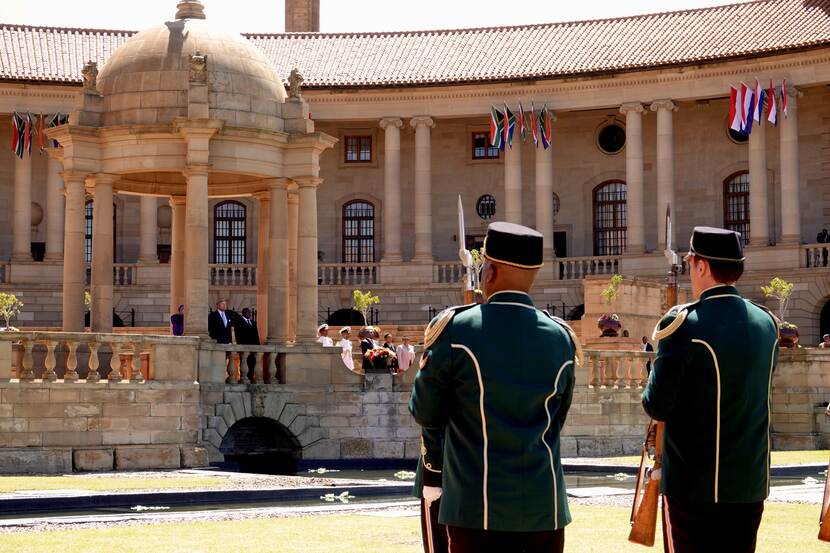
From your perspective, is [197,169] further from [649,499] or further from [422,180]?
[422,180]

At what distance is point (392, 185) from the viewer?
6856 cm

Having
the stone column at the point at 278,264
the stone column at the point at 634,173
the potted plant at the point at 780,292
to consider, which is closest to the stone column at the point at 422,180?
the stone column at the point at 634,173

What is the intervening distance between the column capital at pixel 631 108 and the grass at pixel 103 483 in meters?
44.8

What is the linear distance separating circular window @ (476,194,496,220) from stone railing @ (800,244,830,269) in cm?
1545

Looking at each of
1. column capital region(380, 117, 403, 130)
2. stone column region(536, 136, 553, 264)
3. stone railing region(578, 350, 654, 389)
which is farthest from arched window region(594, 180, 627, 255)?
stone railing region(578, 350, 654, 389)

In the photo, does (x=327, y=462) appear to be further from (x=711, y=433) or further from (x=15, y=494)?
(x=711, y=433)

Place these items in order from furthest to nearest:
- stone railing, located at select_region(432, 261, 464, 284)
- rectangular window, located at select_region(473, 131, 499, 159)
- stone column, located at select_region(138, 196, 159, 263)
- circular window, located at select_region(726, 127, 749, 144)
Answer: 1. rectangular window, located at select_region(473, 131, 499, 159)
2. circular window, located at select_region(726, 127, 749, 144)
3. stone railing, located at select_region(432, 261, 464, 284)
4. stone column, located at select_region(138, 196, 159, 263)

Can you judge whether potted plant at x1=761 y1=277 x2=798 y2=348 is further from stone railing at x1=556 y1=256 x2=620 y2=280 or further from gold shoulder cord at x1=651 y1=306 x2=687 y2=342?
gold shoulder cord at x1=651 y1=306 x2=687 y2=342

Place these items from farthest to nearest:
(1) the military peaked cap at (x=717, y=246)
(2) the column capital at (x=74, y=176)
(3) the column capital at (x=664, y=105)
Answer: (3) the column capital at (x=664, y=105)
(2) the column capital at (x=74, y=176)
(1) the military peaked cap at (x=717, y=246)

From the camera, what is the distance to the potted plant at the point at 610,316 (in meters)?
42.7

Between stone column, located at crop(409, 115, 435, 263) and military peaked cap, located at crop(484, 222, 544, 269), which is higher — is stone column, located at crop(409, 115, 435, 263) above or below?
above

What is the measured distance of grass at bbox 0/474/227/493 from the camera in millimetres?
20141

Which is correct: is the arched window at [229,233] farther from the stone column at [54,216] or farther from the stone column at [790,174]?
the stone column at [790,174]

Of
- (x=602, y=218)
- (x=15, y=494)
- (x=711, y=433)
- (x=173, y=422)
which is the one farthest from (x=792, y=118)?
(x=711, y=433)
